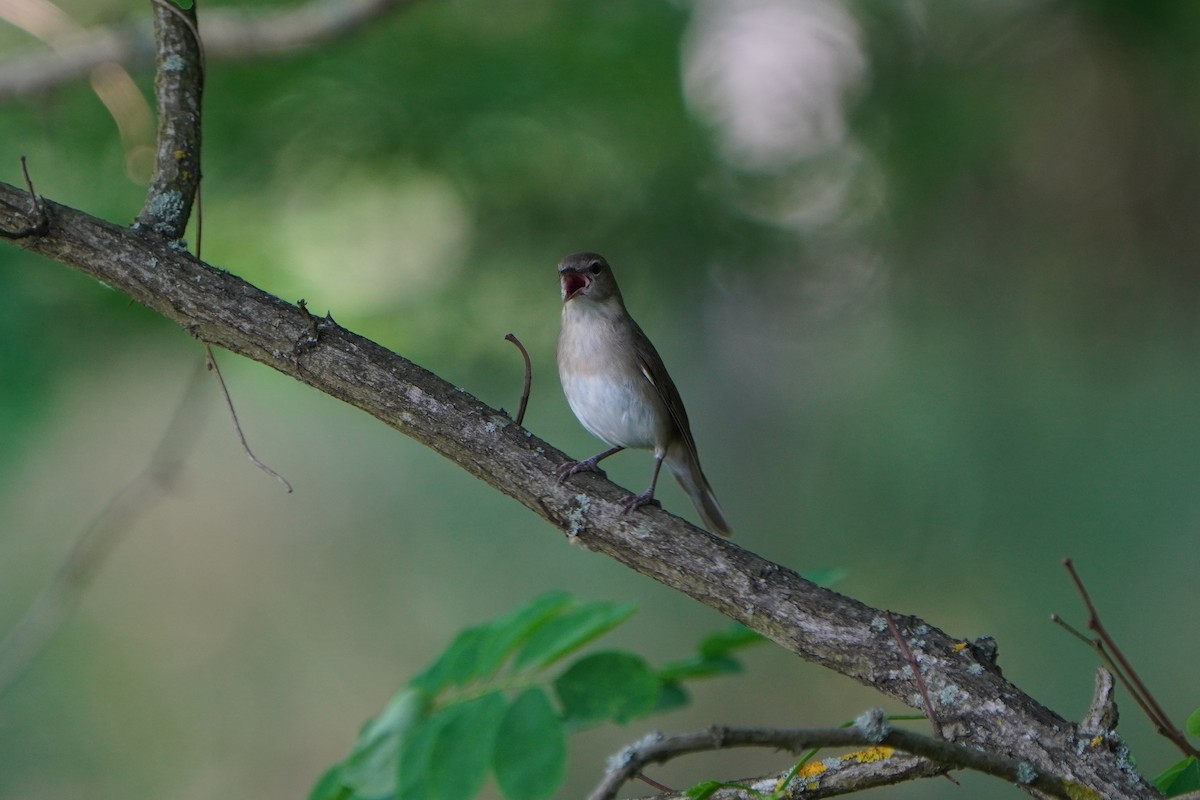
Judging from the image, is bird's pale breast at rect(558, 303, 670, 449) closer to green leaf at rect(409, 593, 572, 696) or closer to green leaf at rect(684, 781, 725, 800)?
green leaf at rect(409, 593, 572, 696)

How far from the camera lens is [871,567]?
4.17 meters

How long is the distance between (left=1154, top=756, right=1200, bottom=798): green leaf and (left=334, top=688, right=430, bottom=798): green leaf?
1.22 metres

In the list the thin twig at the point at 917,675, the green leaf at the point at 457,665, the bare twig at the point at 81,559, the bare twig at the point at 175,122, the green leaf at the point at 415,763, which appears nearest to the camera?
the thin twig at the point at 917,675

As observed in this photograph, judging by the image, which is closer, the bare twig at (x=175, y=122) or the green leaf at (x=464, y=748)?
the green leaf at (x=464, y=748)

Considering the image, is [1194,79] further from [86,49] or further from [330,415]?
[330,415]

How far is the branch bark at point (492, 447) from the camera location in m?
1.61

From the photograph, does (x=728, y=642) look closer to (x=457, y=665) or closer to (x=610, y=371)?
(x=457, y=665)

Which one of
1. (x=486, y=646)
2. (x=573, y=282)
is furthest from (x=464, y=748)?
(x=573, y=282)

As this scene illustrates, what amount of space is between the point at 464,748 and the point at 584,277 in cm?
155

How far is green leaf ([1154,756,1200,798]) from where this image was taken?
1.54 m

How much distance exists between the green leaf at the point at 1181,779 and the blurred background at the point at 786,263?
95.8 inches

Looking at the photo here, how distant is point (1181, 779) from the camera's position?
156cm

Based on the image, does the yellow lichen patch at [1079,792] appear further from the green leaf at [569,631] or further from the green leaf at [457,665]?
the green leaf at [457,665]

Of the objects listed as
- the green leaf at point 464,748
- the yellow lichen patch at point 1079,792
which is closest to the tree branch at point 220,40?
the green leaf at point 464,748
